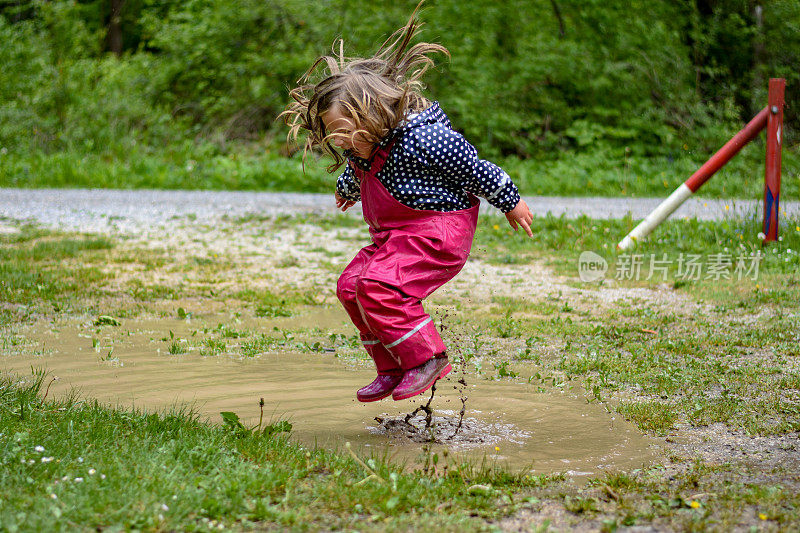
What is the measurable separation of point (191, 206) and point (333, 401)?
25.7 ft

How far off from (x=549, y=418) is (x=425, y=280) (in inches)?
39.2

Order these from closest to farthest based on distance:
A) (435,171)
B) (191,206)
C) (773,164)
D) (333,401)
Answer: (435,171) < (333,401) < (773,164) < (191,206)

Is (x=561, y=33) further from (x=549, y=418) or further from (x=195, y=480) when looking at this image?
(x=195, y=480)

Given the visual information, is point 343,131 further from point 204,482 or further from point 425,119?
point 204,482

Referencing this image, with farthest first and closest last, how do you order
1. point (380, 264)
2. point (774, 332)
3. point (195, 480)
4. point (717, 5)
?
point (717, 5) < point (774, 332) < point (380, 264) < point (195, 480)

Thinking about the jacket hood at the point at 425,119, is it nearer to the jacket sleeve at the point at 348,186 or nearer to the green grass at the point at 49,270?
the jacket sleeve at the point at 348,186

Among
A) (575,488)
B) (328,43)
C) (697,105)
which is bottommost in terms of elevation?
(575,488)

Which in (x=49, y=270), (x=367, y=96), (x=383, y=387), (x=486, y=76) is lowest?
(x=383, y=387)

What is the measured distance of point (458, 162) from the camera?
337 centimetres

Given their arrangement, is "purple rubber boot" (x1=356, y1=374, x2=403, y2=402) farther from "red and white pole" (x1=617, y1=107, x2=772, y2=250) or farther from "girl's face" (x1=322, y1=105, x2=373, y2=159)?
"red and white pole" (x1=617, y1=107, x2=772, y2=250)

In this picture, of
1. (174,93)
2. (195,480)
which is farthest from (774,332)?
(174,93)

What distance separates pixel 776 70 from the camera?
48.5 ft

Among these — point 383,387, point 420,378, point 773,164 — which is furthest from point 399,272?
point 773,164

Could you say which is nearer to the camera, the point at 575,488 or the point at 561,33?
the point at 575,488
